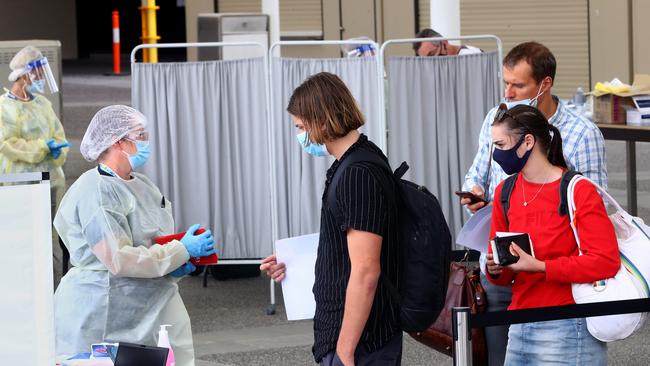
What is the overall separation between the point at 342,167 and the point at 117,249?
117cm

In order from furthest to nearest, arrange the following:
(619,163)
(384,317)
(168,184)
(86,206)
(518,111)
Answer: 1. (619,163)
2. (168,184)
3. (86,206)
4. (518,111)
5. (384,317)

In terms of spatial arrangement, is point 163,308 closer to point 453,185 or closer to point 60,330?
point 60,330

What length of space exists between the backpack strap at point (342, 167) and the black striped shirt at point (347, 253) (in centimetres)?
2

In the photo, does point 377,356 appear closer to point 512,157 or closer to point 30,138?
point 512,157

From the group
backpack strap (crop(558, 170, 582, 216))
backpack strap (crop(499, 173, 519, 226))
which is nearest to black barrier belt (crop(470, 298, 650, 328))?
backpack strap (crop(558, 170, 582, 216))

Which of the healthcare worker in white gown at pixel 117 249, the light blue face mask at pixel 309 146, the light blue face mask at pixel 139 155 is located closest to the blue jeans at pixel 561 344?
the light blue face mask at pixel 309 146

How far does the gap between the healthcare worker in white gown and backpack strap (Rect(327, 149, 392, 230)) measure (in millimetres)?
1077

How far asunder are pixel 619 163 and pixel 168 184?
779cm

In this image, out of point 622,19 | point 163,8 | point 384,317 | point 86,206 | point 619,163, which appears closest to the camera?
point 384,317

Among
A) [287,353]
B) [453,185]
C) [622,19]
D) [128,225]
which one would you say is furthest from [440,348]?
[622,19]

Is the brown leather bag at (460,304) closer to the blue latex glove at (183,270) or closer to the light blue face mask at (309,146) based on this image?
the light blue face mask at (309,146)

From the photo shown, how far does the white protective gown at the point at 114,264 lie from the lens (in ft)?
15.0

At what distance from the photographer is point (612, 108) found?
29.1 ft

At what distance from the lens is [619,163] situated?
14414mm
